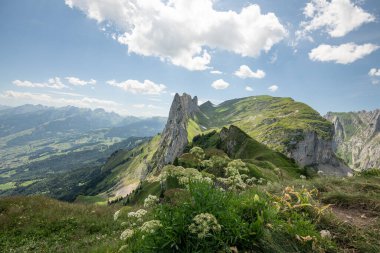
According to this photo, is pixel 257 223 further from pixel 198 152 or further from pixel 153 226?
pixel 198 152

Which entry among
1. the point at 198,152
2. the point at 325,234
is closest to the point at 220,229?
the point at 325,234

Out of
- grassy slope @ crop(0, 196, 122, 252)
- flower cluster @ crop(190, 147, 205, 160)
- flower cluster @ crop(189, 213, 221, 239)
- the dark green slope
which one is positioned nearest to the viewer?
flower cluster @ crop(189, 213, 221, 239)

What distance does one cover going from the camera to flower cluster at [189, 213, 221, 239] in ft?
16.8

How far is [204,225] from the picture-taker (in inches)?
203

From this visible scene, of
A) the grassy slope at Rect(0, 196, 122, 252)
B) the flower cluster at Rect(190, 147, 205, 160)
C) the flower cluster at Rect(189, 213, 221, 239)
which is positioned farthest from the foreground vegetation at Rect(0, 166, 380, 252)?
the flower cluster at Rect(190, 147, 205, 160)

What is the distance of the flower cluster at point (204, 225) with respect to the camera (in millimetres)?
5132

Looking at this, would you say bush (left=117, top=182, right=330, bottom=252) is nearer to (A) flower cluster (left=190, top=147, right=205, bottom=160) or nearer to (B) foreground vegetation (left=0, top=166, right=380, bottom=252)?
(B) foreground vegetation (left=0, top=166, right=380, bottom=252)

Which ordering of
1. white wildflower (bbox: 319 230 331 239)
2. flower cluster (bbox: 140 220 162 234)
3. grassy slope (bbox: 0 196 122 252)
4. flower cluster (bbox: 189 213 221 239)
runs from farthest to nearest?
grassy slope (bbox: 0 196 122 252), white wildflower (bbox: 319 230 331 239), flower cluster (bbox: 140 220 162 234), flower cluster (bbox: 189 213 221 239)

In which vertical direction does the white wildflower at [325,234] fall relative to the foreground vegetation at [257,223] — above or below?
below

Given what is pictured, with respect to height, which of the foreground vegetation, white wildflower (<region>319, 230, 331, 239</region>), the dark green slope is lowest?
the dark green slope

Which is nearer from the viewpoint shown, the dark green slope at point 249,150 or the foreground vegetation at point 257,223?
the foreground vegetation at point 257,223

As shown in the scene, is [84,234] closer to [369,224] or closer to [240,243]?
[240,243]

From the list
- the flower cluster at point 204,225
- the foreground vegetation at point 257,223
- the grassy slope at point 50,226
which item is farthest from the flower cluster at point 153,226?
the grassy slope at point 50,226

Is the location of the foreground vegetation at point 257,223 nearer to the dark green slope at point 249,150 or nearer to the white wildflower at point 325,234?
the white wildflower at point 325,234
